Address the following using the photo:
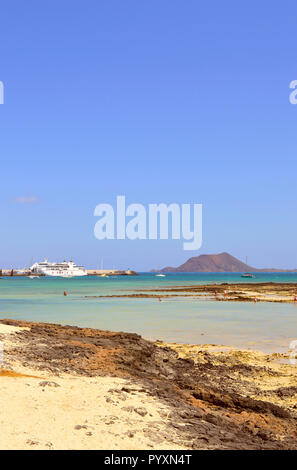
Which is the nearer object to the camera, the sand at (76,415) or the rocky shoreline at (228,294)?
the sand at (76,415)

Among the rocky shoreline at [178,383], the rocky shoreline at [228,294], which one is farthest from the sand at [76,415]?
the rocky shoreline at [228,294]

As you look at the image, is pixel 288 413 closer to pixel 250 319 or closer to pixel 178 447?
pixel 178 447

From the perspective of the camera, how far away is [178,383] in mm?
13062

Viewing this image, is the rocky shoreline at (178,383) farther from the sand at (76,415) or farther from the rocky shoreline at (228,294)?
the rocky shoreline at (228,294)

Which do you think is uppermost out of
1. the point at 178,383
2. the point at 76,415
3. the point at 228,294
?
the point at 76,415

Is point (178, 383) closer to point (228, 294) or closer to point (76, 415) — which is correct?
point (76, 415)

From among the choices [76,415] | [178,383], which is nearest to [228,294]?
[178,383]

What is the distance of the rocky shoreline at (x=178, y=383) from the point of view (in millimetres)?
8383

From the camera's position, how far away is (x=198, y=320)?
33.4 m

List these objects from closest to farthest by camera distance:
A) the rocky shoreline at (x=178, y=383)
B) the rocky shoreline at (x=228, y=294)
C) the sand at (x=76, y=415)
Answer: the sand at (x=76, y=415) → the rocky shoreline at (x=178, y=383) → the rocky shoreline at (x=228, y=294)

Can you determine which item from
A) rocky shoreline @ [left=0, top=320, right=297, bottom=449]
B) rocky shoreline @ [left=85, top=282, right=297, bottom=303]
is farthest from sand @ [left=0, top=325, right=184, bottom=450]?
rocky shoreline @ [left=85, top=282, right=297, bottom=303]

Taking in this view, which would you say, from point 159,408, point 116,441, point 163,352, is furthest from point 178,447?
point 163,352
